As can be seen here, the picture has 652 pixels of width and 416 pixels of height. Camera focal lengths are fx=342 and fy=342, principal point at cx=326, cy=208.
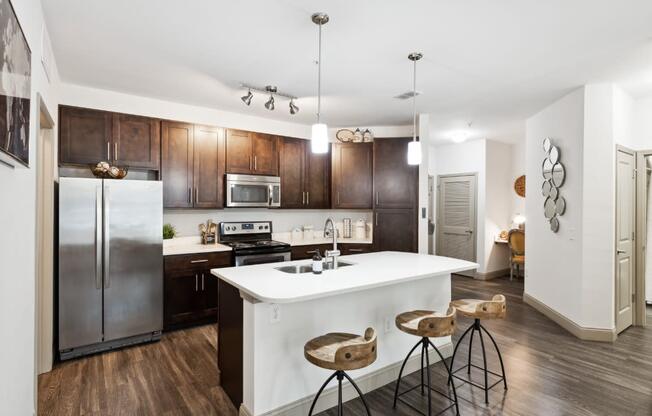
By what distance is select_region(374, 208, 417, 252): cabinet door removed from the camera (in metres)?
4.59

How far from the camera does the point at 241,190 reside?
4484 mm

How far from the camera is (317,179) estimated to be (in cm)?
514

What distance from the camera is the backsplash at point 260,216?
4387 millimetres

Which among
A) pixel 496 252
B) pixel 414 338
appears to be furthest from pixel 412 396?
pixel 496 252

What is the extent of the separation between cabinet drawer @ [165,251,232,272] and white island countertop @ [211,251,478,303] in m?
1.49

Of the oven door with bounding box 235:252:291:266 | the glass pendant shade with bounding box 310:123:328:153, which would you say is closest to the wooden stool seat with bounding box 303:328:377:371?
the glass pendant shade with bounding box 310:123:328:153

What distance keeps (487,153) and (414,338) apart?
4.59 meters

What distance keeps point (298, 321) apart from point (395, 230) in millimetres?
2705

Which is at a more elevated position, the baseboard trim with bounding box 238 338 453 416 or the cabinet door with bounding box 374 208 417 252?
the cabinet door with bounding box 374 208 417 252

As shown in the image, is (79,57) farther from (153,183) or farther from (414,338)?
(414,338)

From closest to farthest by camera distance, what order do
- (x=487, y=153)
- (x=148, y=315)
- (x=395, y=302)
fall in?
1. (x=395, y=302)
2. (x=148, y=315)
3. (x=487, y=153)

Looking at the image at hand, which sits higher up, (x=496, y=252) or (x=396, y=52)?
(x=396, y=52)

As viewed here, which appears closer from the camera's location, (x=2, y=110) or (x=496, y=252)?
(x=2, y=110)

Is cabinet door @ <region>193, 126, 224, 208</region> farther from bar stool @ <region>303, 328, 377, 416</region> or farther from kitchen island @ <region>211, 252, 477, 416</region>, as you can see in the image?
bar stool @ <region>303, 328, 377, 416</region>
